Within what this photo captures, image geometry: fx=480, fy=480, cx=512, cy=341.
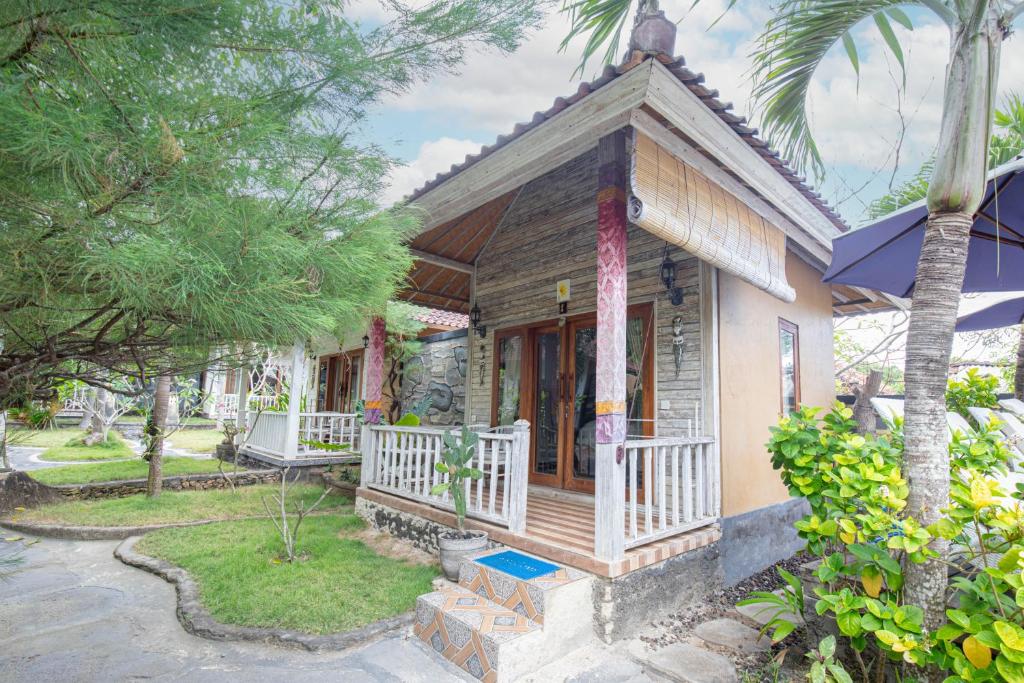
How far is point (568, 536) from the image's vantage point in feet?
11.5

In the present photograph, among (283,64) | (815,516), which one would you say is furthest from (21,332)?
(815,516)

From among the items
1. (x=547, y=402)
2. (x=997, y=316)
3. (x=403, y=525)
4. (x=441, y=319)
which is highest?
(x=441, y=319)

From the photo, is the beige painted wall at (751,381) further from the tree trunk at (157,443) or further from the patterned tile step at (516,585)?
the tree trunk at (157,443)

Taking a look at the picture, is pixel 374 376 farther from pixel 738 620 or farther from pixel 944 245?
pixel 944 245

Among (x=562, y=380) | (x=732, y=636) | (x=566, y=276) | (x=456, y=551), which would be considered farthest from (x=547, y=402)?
(x=732, y=636)

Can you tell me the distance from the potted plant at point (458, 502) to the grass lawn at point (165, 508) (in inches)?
83.5

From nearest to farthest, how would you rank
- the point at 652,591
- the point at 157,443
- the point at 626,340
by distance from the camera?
the point at 652,591 < the point at 626,340 < the point at 157,443

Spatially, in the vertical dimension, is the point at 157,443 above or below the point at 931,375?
below

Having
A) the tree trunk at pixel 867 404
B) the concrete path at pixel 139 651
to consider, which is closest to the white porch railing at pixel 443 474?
the concrete path at pixel 139 651

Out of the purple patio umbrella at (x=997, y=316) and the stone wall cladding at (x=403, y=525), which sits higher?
the purple patio umbrella at (x=997, y=316)

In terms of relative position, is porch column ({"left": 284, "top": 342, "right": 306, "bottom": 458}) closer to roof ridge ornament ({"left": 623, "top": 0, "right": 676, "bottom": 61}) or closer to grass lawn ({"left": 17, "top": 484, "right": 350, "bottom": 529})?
grass lawn ({"left": 17, "top": 484, "right": 350, "bottom": 529})

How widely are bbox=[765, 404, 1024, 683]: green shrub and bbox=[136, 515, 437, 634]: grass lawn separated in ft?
8.30

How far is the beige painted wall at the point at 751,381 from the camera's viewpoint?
169 inches

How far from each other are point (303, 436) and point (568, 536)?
6.74m
